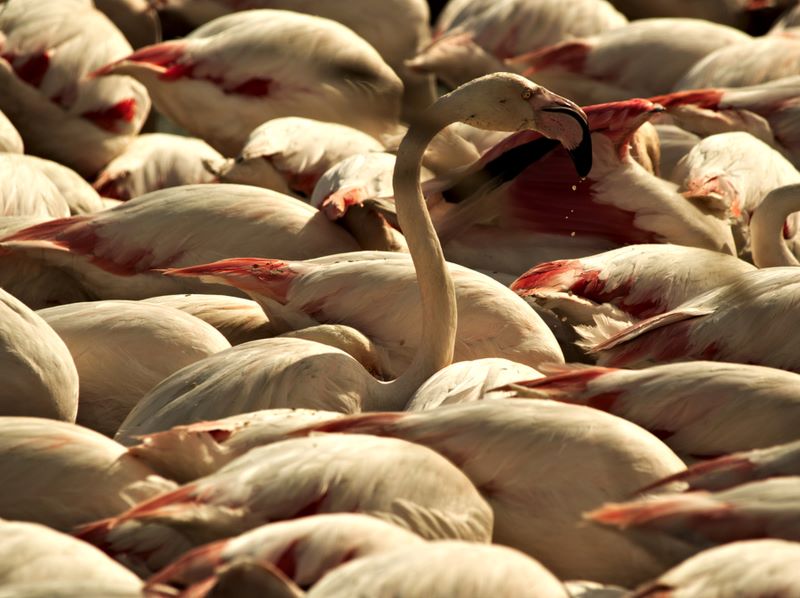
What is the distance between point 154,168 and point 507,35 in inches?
46.8

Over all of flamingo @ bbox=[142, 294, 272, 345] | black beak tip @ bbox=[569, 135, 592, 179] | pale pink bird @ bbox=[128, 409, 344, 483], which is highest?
black beak tip @ bbox=[569, 135, 592, 179]

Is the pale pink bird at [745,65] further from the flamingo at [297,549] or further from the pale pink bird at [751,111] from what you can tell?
the flamingo at [297,549]

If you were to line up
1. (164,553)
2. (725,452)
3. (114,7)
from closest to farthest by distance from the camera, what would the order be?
(164,553), (725,452), (114,7)

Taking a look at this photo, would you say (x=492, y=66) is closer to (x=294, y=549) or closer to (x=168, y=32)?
(x=168, y=32)

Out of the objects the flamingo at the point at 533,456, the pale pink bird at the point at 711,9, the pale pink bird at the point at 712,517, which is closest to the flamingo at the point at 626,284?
the flamingo at the point at 533,456

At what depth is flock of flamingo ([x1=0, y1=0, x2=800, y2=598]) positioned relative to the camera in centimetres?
183

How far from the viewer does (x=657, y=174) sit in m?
3.49

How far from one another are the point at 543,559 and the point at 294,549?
17.8 inches

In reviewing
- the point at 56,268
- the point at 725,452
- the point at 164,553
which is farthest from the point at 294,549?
the point at 56,268

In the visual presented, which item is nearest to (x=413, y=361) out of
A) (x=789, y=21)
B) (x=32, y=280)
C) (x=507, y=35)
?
(x=32, y=280)

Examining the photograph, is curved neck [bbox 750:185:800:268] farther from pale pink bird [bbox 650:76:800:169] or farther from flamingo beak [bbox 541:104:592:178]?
flamingo beak [bbox 541:104:592:178]

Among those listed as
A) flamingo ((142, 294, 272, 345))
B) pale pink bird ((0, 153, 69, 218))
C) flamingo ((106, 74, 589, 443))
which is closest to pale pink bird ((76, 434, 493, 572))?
flamingo ((106, 74, 589, 443))

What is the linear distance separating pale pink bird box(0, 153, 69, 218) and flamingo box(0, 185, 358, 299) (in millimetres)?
252

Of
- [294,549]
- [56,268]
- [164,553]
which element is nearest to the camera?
[294,549]
